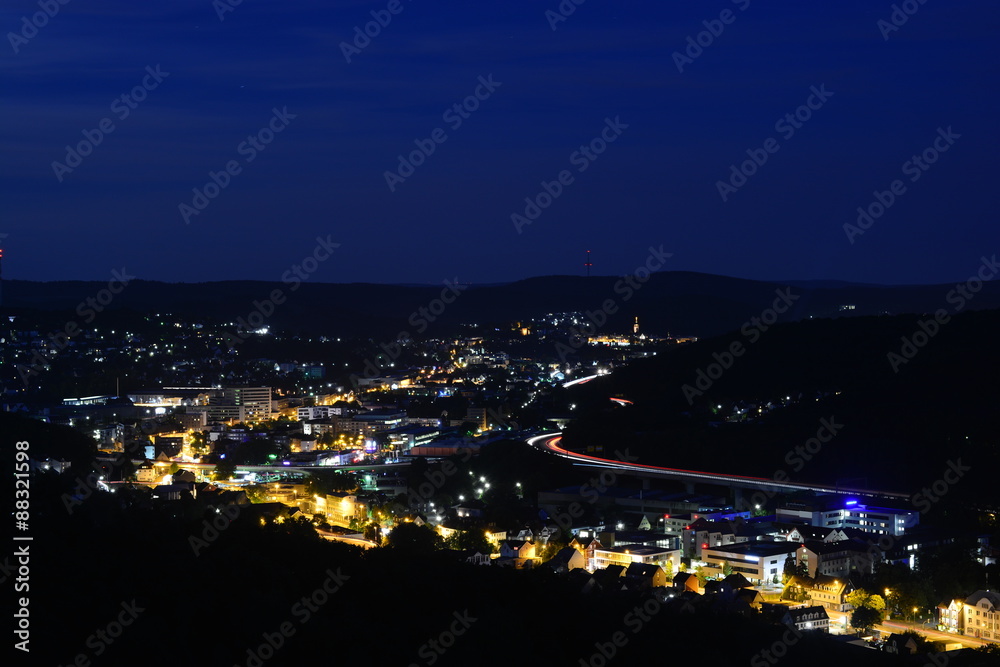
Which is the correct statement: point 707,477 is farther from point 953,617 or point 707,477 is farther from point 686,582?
point 953,617

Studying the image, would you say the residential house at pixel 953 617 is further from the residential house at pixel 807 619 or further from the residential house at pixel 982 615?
the residential house at pixel 807 619

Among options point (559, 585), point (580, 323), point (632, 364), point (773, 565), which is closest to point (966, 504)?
point (773, 565)

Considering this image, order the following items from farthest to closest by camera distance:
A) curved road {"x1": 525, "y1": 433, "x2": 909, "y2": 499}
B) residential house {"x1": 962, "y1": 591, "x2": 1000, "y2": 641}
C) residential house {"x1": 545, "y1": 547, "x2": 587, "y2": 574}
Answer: curved road {"x1": 525, "y1": 433, "x2": 909, "y2": 499}
residential house {"x1": 545, "y1": 547, "x2": 587, "y2": 574}
residential house {"x1": 962, "y1": 591, "x2": 1000, "y2": 641}

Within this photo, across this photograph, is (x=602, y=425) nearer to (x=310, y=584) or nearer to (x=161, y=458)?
(x=161, y=458)

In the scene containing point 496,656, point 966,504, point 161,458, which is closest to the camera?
point 496,656

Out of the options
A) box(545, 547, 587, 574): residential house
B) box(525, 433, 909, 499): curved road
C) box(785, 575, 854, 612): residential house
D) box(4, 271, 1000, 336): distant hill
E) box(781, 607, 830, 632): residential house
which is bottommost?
box(781, 607, 830, 632): residential house

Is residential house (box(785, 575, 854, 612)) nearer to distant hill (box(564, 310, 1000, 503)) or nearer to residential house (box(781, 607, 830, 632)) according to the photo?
residential house (box(781, 607, 830, 632))

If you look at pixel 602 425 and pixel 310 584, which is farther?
pixel 602 425

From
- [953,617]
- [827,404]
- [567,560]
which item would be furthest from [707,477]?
[953,617]


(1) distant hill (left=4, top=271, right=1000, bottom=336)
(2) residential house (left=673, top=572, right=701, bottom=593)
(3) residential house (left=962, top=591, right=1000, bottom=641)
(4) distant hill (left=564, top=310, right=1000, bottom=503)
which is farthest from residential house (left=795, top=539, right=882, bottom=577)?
(1) distant hill (left=4, top=271, right=1000, bottom=336)
